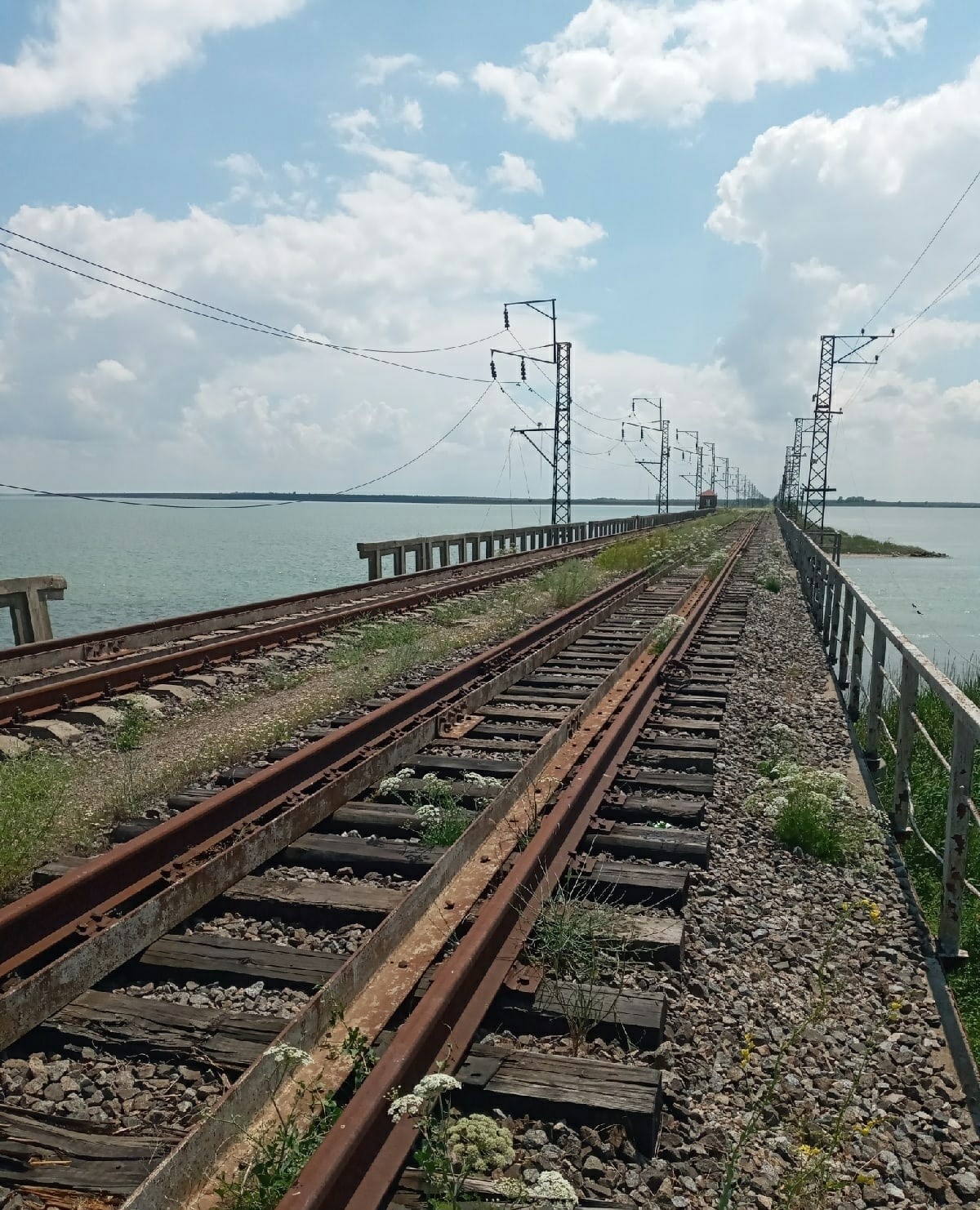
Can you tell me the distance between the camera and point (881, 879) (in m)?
5.07

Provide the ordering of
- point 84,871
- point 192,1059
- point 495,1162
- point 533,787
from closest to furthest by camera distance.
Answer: point 495,1162
point 192,1059
point 84,871
point 533,787

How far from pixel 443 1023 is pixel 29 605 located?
1115 centimetres

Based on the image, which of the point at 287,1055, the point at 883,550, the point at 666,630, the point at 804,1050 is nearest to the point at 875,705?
the point at 666,630

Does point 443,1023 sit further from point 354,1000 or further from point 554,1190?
point 554,1190

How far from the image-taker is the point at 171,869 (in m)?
4.50

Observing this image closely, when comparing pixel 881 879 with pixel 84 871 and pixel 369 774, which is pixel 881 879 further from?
pixel 84 871

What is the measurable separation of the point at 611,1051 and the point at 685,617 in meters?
11.7

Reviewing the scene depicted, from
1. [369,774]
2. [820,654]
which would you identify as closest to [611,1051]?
[369,774]

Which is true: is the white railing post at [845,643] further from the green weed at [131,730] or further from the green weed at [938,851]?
the green weed at [131,730]

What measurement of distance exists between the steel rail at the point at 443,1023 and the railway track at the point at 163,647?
534 cm

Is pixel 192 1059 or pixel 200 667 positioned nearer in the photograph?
pixel 192 1059

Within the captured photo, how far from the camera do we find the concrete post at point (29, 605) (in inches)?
485

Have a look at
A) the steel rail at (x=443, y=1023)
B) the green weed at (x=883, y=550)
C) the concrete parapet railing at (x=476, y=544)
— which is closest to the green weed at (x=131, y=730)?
the steel rail at (x=443, y=1023)

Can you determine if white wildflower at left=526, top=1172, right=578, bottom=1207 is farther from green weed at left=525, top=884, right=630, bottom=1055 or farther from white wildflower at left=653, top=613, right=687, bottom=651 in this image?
white wildflower at left=653, top=613, right=687, bottom=651
